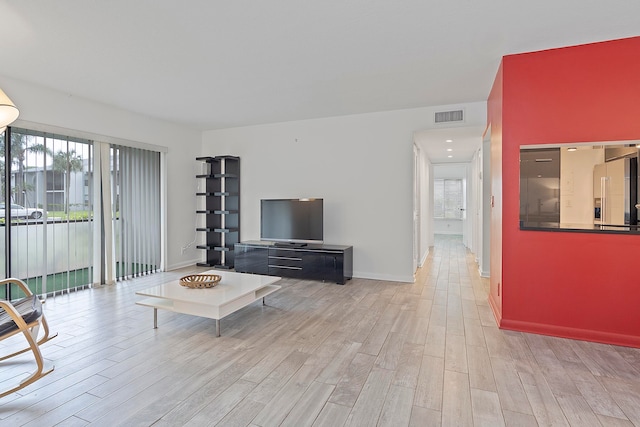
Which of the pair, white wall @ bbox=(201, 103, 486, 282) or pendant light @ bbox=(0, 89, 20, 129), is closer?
pendant light @ bbox=(0, 89, 20, 129)

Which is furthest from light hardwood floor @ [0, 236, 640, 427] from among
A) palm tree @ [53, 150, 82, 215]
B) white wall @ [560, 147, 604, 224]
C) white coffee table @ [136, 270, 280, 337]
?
palm tree @ [53, 150, 82, 215]

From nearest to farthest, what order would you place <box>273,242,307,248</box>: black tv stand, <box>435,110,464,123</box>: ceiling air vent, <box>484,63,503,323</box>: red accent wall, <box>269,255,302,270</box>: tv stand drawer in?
<box>484,63,503,323</box>: red accent wall, <box>435,110,464,123</box>: ceiling air vent, <box>269,255,302,270</box>: tv stand drawer, <box>273,242,307,248</box>: black tv stand

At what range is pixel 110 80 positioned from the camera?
3787mm

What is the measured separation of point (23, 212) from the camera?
3.88m

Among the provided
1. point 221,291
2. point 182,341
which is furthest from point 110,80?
point 182,341

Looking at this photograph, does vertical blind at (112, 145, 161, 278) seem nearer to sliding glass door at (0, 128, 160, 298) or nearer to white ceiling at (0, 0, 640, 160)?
sliding glass door at (0, 128, 160, 298)

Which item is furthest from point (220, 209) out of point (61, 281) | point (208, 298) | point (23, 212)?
point (208, 298)

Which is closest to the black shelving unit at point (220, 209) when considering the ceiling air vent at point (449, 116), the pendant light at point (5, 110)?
the ceiling air vent at point (449, 116)

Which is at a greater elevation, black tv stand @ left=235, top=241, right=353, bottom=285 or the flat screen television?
the flat screen television

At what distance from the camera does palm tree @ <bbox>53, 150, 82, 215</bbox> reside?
4249 mm

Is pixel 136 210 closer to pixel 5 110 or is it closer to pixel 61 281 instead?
pixel 61 281

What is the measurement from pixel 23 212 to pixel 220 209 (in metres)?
3.00

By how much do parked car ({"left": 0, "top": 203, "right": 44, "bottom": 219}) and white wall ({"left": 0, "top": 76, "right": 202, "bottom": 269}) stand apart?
37.7 inches

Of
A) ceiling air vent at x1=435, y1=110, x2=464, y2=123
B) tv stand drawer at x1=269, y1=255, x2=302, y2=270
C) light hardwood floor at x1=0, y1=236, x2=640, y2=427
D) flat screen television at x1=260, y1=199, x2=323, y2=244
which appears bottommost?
light hardwood floor at x1=0, y1=236, x2=640, y2=427
